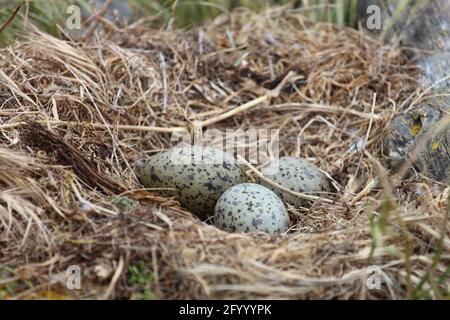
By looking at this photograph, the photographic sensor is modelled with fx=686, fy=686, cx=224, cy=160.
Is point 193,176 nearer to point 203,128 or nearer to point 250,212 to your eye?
point 250,212

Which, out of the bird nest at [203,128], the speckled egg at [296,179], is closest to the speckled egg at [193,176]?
the bird nest at [203,128]

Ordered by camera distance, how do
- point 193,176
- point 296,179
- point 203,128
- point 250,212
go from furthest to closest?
point 203,128
point 296,179
point 193,176
point 250,212

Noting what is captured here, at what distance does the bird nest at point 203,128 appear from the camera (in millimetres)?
2557

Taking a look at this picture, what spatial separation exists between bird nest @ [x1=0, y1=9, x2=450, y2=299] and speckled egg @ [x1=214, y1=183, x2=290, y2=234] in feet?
0.47

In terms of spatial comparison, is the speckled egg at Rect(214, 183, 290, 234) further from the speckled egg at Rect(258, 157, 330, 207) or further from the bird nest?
→ the speckled egg at Rect(258, 157, 330, 207)

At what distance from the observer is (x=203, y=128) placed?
416 centimetres

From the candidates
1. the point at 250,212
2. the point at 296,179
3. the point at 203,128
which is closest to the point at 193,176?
the point at 250,212

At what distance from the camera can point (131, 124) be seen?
3896 millimetres

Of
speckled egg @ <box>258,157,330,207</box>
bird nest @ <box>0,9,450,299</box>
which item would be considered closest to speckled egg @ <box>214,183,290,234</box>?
bird nest @ <box>0,9,450,299</box>

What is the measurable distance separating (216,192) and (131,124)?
80 cm

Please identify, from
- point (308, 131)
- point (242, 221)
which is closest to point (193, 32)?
point (308, 131)

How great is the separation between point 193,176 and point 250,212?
1.29ft

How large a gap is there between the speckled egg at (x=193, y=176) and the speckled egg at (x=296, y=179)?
21 cm

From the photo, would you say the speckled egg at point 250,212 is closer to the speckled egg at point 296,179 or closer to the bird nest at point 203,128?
the bird nest at point 203,128
